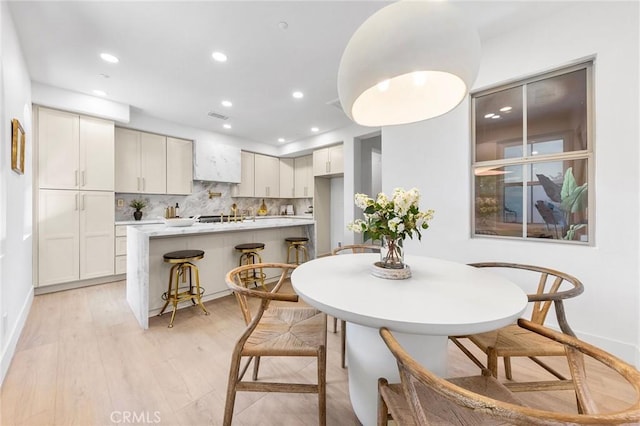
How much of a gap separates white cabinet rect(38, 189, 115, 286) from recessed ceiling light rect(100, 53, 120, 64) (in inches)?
75.8

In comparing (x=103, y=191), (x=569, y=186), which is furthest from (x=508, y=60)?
(x=103, y=191)

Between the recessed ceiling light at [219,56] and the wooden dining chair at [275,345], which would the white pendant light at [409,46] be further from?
A: the recessed ceiling light at [219,56]

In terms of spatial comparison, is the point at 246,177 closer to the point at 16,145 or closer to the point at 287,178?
the point at 287,178

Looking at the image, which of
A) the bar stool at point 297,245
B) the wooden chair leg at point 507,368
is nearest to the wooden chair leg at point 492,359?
the wooden chair leg at point 507,368

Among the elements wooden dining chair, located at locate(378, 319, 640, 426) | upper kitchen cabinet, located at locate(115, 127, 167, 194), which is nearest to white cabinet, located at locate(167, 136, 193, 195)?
upper kitchen cabinet, located at locate(115, 127, 167, 194)

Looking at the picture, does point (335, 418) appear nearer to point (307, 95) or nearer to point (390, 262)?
point (390, 262)

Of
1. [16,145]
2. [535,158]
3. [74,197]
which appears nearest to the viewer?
[16,145]

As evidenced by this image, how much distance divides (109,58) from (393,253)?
3.46m

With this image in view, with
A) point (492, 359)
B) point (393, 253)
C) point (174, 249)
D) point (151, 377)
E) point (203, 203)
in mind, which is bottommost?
point (151, 377)

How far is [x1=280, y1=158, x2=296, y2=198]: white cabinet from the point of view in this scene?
6.41 metres

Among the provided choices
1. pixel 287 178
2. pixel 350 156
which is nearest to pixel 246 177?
pixel 287 178

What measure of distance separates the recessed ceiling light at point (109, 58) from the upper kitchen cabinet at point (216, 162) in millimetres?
2221

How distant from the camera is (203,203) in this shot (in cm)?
539

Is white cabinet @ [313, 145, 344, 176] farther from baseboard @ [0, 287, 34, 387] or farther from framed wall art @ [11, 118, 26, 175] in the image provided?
baseboard @ [0, 287, 34, 387]
